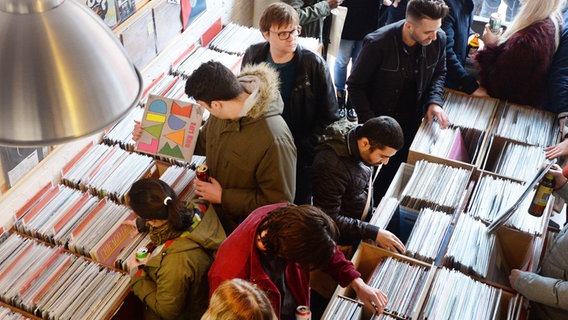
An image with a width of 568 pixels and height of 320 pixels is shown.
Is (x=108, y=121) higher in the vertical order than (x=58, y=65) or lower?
lower

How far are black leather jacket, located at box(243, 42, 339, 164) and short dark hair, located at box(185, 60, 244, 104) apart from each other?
30.7 inches

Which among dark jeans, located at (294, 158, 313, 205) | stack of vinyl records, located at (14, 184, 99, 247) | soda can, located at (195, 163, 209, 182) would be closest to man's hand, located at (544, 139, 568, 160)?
dark jeans, located at (294, 158, 313, 205)

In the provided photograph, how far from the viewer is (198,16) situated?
434 centimetres

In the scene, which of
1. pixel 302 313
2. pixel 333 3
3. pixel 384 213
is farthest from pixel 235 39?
pixel 302 313

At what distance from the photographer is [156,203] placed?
2.66 m

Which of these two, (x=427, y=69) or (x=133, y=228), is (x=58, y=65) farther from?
(x=427, y=69)

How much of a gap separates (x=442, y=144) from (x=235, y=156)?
1464 millimetres

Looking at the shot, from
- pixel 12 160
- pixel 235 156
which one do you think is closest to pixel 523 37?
pixel 235 156

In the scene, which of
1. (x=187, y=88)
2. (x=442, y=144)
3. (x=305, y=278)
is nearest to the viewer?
(x=305, y=278)

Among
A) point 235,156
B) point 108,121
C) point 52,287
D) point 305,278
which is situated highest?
point 108,121

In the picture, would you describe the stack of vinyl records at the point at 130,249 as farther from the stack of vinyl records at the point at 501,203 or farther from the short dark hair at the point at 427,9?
the short dark hair at the point at 427,9

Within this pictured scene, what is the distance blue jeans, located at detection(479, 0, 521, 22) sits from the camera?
5.73 metres

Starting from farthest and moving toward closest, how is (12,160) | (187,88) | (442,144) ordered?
1. (442,144)
2. (12,160)
3. (187,88)

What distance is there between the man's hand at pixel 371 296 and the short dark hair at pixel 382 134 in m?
0.66
